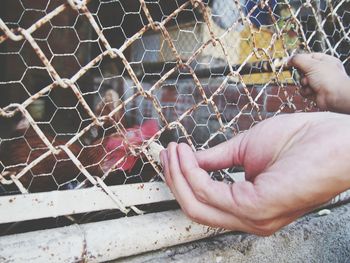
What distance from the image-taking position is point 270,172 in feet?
1.59

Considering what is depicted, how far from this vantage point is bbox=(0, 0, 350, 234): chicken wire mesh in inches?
27.5

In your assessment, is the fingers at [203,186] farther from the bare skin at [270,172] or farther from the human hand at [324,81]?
the human hand at [324,81]

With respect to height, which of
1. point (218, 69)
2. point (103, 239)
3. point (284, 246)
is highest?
point (103, 239)

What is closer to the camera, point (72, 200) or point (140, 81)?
point (72, 200)

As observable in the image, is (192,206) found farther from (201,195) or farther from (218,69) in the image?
(218,69)

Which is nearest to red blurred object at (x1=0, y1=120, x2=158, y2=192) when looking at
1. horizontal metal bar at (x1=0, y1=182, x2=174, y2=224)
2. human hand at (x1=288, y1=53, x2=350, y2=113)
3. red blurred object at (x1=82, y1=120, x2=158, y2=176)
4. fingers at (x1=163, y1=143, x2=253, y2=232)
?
red blurred object at (x1=82, y1=120, x2=158, y2=176)

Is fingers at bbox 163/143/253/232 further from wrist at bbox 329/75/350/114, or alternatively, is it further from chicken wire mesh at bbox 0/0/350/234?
wrist at bbox 329/75/350/114

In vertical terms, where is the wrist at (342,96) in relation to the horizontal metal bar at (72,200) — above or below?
below

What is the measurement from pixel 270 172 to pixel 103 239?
14.6 inches

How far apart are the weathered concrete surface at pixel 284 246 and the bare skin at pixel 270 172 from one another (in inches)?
9.7

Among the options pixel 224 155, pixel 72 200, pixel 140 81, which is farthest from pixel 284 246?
pixel 140 81

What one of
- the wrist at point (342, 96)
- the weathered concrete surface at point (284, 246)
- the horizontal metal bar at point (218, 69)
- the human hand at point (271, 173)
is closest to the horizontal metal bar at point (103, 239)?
the weathered concrete surface at point (284, 246)

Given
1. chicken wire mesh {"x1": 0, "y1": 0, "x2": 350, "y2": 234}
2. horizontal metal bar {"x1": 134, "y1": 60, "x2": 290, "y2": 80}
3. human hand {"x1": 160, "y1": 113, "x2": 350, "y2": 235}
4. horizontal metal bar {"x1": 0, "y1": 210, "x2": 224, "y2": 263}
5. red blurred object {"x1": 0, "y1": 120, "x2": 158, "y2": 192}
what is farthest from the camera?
horizontal metal bar {"x1": 134, "y1": 60, "x2": 290, "y2": 80}

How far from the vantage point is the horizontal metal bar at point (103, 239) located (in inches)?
22.5
